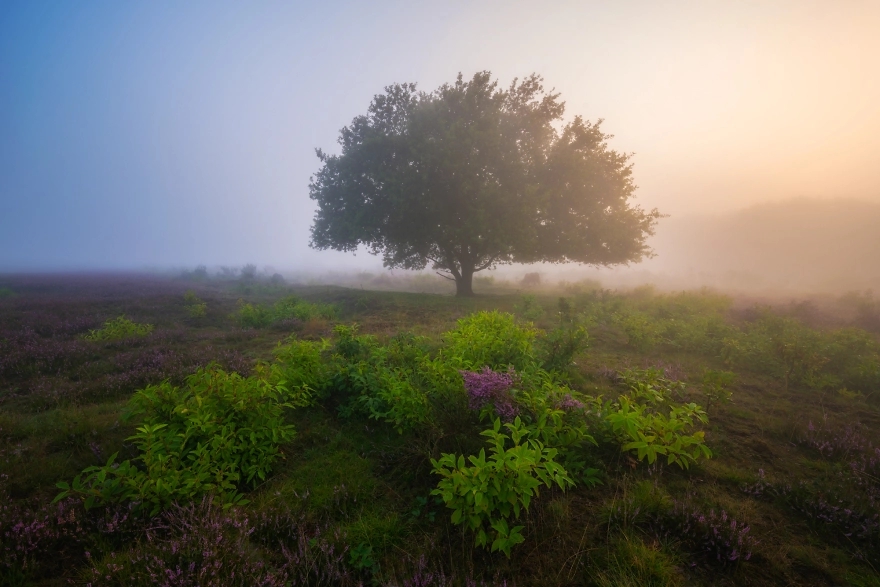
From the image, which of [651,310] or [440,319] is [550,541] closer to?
[440,319]

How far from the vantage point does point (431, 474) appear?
402 cm

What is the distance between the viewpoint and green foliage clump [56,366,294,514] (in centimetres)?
311

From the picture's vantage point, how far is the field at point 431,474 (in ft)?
9.11

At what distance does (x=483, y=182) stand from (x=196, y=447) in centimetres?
1683

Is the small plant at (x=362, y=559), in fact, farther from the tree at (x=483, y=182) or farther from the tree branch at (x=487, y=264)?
the tree branch at (x=487, y=264)

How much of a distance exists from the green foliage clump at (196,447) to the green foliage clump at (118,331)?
762 centimetres

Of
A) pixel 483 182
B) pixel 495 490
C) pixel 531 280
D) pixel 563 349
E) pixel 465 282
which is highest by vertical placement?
pixel 483 182

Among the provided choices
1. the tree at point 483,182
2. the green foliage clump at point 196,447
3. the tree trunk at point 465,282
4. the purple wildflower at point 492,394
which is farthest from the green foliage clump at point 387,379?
the tree trunk at point 465,282

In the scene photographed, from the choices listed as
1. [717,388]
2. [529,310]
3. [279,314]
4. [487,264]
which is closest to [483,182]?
[487,264]

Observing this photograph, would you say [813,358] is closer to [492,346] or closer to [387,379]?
[492,346]

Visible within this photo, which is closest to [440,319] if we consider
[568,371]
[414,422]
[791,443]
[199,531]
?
[568,371]

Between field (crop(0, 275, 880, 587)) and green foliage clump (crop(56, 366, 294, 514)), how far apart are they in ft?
0.10

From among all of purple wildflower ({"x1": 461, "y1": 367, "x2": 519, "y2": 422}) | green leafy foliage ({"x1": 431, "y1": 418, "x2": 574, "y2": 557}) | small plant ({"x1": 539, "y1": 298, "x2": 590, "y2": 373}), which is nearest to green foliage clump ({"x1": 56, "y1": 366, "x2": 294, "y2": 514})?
green leafy foliage ({"x1": 431, "y1": 418, "x2": 574, "y2": 557})

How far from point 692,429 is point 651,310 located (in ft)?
34.6
